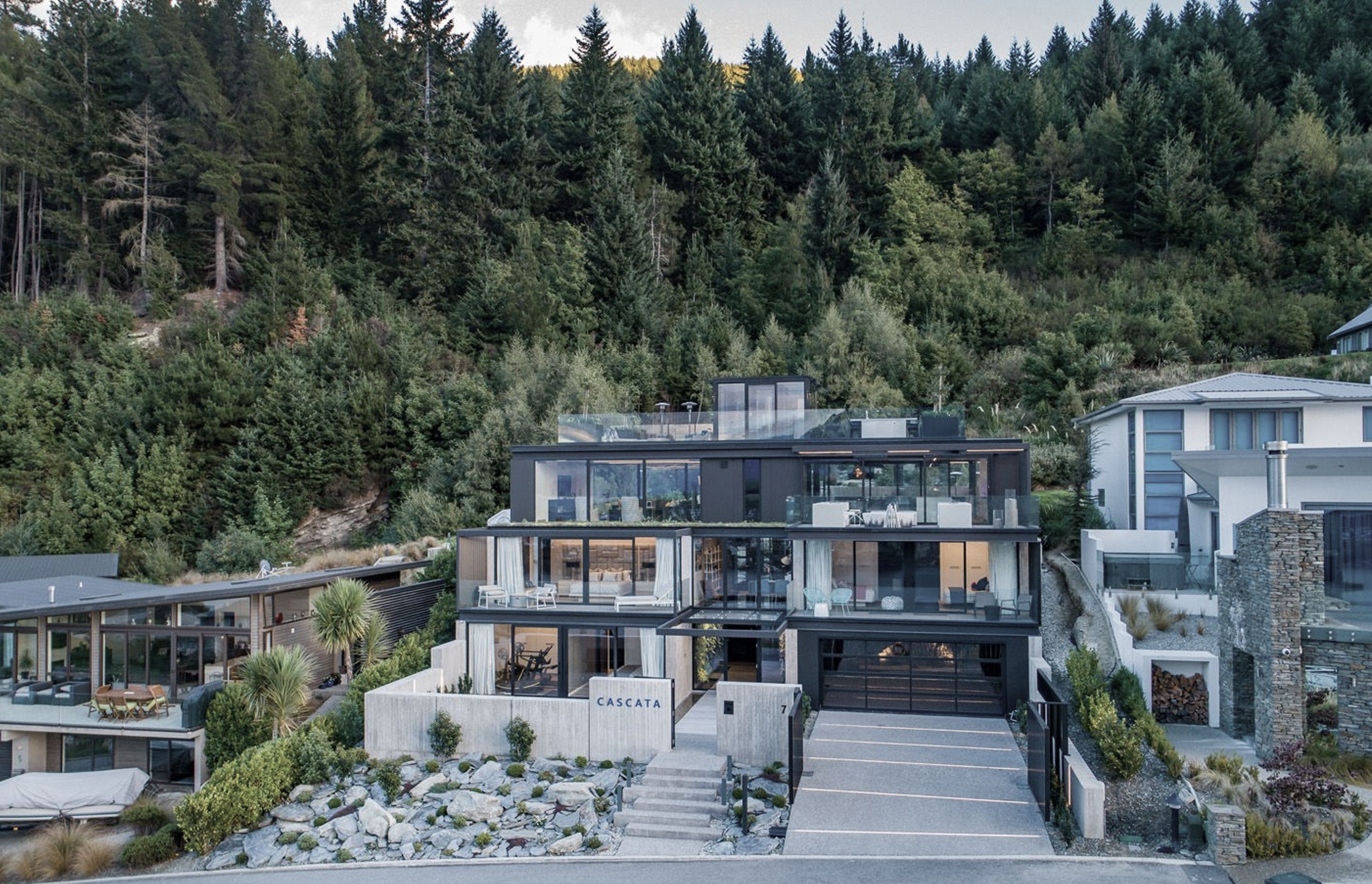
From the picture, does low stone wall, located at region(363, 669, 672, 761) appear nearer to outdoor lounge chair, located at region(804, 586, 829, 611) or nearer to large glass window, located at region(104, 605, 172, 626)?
Result: outdoor lounge chair, located at region(804, 586, 829, 611)

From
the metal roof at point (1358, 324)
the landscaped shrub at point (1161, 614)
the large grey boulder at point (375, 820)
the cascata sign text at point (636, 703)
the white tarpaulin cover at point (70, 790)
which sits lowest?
the white tarpaulin cover at point (70, 790)

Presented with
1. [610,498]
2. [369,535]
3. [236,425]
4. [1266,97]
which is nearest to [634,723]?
[610,498]

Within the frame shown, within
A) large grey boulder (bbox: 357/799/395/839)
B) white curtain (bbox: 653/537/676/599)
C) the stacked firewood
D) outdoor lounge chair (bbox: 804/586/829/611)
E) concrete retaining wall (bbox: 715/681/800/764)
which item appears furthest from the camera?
white curtain (bbox: 653/537/676/599)

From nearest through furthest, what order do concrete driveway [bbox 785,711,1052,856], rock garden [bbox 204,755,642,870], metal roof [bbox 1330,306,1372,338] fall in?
concrete driveway [bbox 785,711,1052,856]
rock garden [bbox 204,755,642,870]
metal roof [bbox 1330,306,1372,338]

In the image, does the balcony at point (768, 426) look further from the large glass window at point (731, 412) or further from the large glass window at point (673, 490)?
the large glass window at point (673, 490)

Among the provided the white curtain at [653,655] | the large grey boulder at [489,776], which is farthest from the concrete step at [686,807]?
the white curtain at [653,655]

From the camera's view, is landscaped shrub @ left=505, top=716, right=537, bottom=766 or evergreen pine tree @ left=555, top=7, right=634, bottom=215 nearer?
landscaped shrub @ left=505, top=716, right=537, bottom=766

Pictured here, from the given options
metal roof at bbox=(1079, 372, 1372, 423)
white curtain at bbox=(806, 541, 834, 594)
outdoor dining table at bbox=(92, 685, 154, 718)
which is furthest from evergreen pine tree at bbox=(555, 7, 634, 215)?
outdoor dining table at bbox=(92, 685, 154, 718)

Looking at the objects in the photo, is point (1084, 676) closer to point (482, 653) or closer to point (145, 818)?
point (482, 653)
